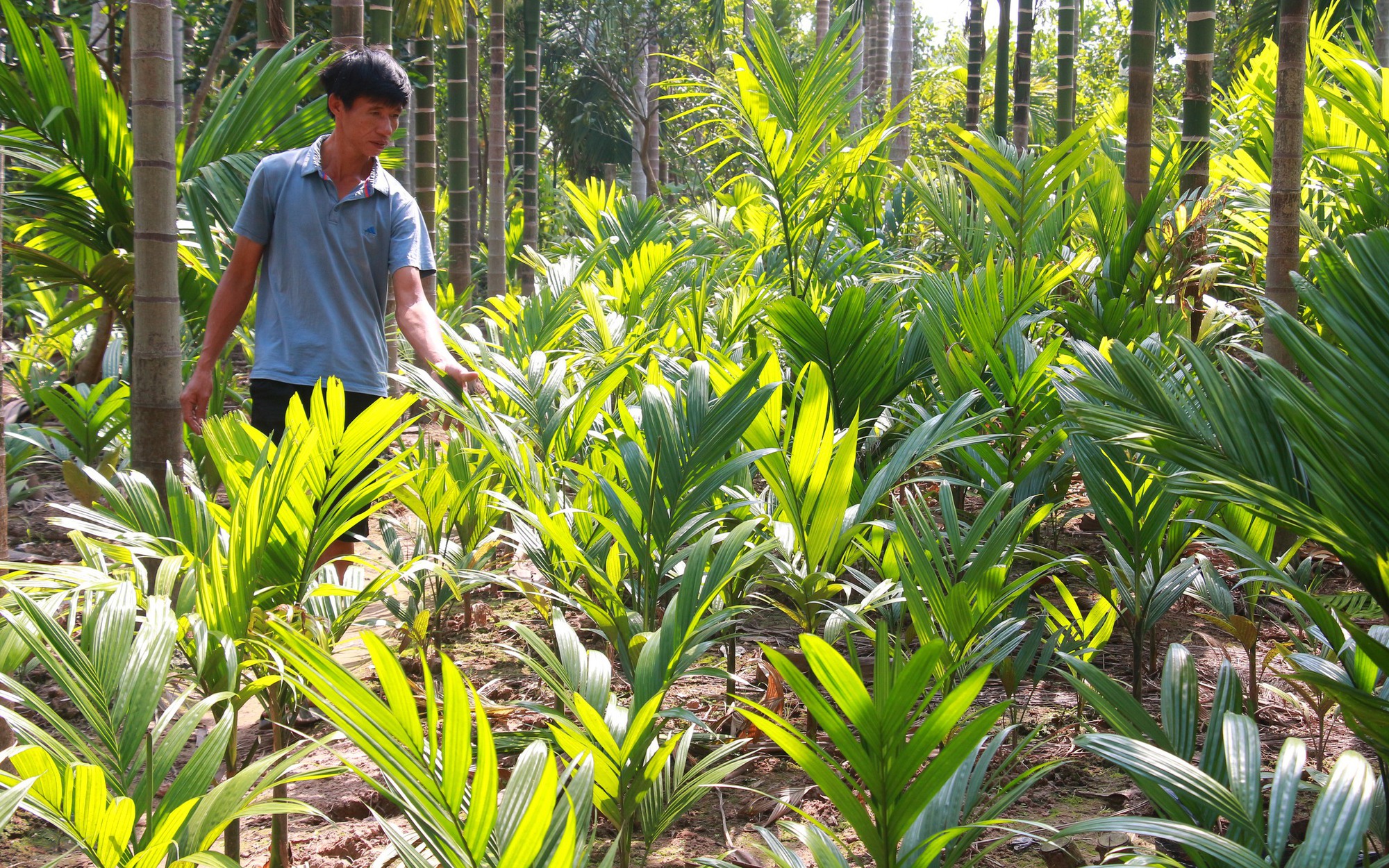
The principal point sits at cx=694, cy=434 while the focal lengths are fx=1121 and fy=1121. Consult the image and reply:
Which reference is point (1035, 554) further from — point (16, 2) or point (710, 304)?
Answer: point (16, 2)

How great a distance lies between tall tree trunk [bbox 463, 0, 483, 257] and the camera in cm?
883

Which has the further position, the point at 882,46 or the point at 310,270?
the point at 882,46

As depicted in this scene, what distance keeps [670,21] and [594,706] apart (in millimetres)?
21798

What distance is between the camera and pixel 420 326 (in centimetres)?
259

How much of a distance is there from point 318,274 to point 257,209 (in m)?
0.21

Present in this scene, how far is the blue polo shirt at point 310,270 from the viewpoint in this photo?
2633mm

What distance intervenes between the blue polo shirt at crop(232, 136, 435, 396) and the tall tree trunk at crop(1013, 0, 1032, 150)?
6.97m

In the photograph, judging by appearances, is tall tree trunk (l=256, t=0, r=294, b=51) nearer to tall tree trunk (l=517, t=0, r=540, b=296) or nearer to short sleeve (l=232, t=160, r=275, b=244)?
short sleeve (l=232, t=160, r=275, b=244)

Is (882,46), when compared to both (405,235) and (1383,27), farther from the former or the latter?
(405,235)

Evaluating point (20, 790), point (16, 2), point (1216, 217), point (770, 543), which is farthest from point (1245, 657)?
point (16, 2)

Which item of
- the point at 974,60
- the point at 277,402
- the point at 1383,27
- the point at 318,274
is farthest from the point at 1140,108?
the point at 974,60

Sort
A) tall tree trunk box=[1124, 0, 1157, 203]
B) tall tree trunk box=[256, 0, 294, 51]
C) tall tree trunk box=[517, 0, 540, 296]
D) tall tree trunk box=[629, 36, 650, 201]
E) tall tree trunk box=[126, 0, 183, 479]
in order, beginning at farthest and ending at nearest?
1. tall tree trunk box=[629, 36, 650, 201]
2. tall tree trunk box=[517, 0, 540, 296]
3. tall tree trunk box=[1124, 0, 1157, 203]
4. tall tree trunk box=[256, 0, 294, 51]
5. tall tree trunk box=[126, 0, 183, 479]

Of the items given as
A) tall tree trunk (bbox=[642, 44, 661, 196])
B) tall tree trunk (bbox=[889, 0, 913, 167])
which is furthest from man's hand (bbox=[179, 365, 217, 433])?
tall tree trunk (bbox=[642, 44, 661, 196])

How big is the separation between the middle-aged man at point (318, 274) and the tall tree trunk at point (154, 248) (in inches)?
4.2
